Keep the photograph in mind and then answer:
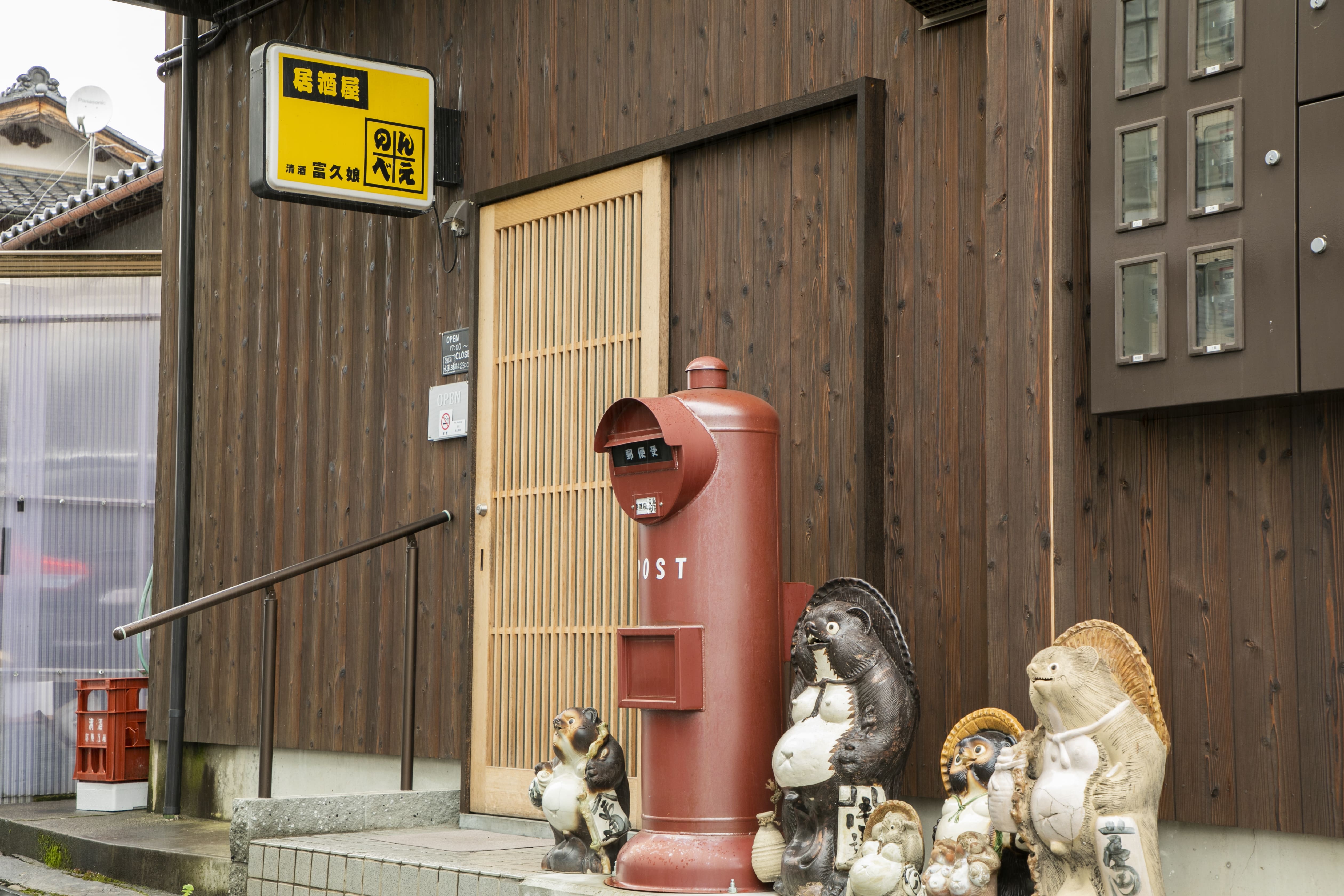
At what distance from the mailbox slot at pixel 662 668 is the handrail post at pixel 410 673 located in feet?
6.74

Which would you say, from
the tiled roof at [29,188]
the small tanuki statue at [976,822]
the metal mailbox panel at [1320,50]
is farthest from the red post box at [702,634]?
the tiled roof at [29,188]

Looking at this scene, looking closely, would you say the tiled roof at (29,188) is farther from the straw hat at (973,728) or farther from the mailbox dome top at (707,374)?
the straw hat at (973,728)

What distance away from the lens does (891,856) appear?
3.80 metres

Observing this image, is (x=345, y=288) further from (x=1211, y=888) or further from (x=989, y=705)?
(x=1211, y=888)

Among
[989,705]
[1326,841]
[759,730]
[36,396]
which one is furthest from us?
[36,396]

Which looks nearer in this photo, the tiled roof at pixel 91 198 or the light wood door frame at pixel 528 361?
the light wood door frame at pixel 528 361

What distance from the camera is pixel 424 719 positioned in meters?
6.66

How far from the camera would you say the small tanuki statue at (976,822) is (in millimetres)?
3654

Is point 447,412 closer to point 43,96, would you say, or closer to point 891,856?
point 891,856

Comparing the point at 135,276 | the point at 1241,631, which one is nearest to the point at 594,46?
the point at 1241,631

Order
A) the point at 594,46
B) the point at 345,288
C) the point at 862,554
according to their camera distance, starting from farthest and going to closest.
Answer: the point at 345,288, the point at 594,46, the point at 862,554

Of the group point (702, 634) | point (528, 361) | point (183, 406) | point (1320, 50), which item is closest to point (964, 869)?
point (702, 634)

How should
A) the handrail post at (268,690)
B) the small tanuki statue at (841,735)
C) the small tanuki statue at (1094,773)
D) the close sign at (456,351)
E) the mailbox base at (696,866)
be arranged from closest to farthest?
the small tanuki statue at (1094,773)
the small tanuki statue at (841,735)
the mailbox base at (696,866)
the handrail post at (268,690)
the close sign at (456,351)

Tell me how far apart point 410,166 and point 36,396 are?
14.0 ft
